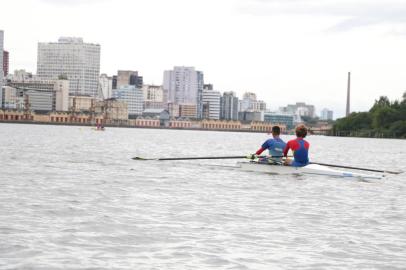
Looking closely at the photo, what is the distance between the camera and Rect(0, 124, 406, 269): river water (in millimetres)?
14438

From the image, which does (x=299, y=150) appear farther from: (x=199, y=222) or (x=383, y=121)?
(x=383, y=121)

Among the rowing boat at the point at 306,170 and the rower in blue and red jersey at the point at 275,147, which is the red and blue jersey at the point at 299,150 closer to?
the rowing boat at the point at 306,170

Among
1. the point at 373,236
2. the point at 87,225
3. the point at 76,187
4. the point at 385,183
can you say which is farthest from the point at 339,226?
the point at 385,183

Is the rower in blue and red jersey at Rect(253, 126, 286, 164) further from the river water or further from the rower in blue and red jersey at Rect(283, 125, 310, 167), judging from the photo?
the river water

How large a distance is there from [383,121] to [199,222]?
6594 inches

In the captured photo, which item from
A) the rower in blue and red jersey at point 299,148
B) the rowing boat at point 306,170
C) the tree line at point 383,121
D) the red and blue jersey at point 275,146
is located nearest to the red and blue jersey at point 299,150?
the rower in blue and red jersey at point 299,148

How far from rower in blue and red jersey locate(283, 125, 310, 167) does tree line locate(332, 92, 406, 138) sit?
146404 mm

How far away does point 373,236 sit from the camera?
17469mm

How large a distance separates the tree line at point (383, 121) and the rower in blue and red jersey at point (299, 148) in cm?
14640

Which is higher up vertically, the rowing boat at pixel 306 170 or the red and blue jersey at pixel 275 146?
the red and blue jersey at pixel 275 146

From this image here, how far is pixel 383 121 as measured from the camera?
18162cm

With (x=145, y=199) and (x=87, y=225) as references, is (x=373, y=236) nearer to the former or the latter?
(x=87, y=225)

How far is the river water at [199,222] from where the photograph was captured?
1444 cm

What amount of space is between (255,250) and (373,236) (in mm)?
3292
